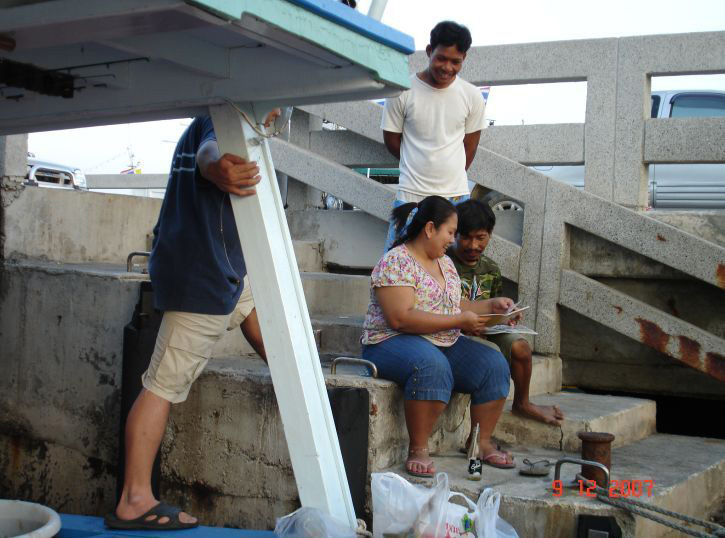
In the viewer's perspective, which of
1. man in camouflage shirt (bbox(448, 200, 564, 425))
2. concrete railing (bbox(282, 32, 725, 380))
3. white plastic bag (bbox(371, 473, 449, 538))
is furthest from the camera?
concrete railing (bbox(282, 32, 725, 380))

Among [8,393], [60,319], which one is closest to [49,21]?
[60,319]

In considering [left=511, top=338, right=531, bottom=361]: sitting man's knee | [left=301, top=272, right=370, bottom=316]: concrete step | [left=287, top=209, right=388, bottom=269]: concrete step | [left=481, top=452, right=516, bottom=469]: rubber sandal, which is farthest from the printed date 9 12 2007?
[left=287, top=209, right=388, bottom=269]: concrete step

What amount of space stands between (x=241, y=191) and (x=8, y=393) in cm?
299

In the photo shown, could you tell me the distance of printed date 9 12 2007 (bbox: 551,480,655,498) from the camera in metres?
3.79

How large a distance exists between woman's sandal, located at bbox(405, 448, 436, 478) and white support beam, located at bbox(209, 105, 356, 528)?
37.4 inches

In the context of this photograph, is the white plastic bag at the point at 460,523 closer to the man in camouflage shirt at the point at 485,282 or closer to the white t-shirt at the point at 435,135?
the man in camouflage shirt at the point at 485,282

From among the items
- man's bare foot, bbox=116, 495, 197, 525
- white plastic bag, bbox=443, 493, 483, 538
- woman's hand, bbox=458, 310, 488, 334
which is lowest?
man's bare foot, bbox=116, 495, 197, 525

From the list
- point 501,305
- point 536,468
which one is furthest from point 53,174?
point 536,468

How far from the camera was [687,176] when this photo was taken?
29.7 ft

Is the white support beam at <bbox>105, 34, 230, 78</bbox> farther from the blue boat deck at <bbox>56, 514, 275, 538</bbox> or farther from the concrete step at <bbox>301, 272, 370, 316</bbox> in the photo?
the concrete step at <bbox>301, 272, 370, 316</bbox>

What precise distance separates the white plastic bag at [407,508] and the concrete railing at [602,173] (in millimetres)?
2881

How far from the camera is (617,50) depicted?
624cm

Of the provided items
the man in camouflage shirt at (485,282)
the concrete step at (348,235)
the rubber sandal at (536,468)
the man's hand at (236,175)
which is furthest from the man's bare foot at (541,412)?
the concrete step at (348,235)

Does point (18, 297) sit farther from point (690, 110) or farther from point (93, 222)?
point (690, 110)
